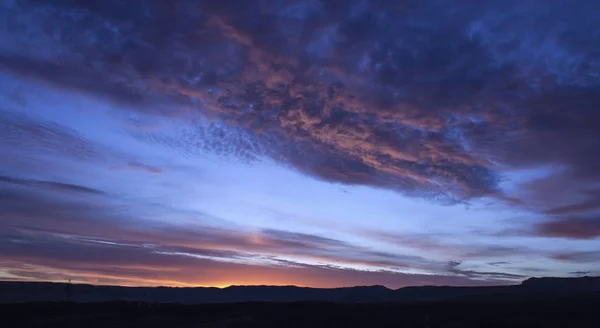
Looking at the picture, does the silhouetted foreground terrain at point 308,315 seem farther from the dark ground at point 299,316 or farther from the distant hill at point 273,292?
the distant hill at point 273,292

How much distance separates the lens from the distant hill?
134m

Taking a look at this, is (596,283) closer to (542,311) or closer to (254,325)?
(542,311)

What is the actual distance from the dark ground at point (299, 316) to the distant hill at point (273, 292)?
72.3m

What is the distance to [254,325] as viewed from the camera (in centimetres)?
4825

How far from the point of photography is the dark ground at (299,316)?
46.2 m

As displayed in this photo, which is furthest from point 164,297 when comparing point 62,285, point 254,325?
point 254,325

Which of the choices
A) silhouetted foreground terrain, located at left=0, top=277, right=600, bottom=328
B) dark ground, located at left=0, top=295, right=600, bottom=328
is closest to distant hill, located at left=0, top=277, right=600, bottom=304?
silhouetted foreground terrain, located at left=0, top=277, right=600, bottom=328

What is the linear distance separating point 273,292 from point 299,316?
13596 cm

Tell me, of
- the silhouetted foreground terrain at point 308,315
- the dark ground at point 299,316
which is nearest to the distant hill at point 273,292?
the silhouetted foreground terrain at point 308,315

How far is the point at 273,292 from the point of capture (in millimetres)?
186375

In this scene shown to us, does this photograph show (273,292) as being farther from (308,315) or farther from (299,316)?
(299,316)

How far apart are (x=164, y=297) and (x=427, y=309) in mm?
131179

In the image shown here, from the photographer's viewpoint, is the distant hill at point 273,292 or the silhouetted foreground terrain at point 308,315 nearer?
the silhouetted foreground terrain at point 308,315

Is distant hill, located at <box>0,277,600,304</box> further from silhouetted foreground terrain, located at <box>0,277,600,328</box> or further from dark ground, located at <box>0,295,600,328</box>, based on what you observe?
dark ground, located at <box>0,295,600,328</box>
